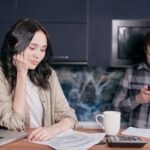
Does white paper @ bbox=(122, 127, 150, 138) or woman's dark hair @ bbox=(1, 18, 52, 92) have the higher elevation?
woman's dark hair @ bbox=(1, 18, 52, 92)

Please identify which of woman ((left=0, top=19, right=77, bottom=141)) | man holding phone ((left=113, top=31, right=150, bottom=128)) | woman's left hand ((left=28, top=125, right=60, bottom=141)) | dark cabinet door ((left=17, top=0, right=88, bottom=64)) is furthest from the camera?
dark cabinet door ((left=17, top=0, right=88, bottom=64))

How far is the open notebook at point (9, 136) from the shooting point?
139cm

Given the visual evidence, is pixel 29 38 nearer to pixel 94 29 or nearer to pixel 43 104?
pixel 43 104

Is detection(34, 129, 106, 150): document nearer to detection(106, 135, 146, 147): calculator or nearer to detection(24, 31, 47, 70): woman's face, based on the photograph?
detection(106, 135, 146, 147): calculator

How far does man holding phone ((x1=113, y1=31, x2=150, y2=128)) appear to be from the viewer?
2.54 metres

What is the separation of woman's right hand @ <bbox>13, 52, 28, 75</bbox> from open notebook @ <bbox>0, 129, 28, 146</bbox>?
1.15 ft

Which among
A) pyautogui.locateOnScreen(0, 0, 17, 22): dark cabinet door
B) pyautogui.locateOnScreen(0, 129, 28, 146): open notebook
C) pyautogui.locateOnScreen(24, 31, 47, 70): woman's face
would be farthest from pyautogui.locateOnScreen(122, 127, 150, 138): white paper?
pyautogui.locateOnScreen(0, 0, 17, 22): dark cabinet door

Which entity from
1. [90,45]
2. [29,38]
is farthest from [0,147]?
[90,45]

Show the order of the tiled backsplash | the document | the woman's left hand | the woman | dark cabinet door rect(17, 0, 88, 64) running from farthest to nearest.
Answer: the tiled backsplash → dark cabinet door rect(17, 0, 88, 64) → the woman → the woman's left hand → the document

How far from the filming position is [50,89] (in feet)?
6.41

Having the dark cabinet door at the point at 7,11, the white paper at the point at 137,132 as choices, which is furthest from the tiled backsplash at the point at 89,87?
the white paper at the point at 137,132

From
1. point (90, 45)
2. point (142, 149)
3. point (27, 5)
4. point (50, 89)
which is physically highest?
point (27, 5)

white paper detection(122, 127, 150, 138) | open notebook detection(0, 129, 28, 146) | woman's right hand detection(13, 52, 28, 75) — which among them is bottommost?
white paper detection(122, 127, 150, 138)

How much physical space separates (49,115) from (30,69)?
0.27m
